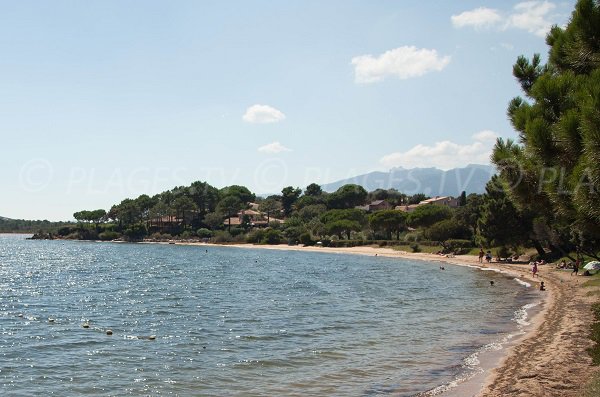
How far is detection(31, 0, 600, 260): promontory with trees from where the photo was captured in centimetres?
1296

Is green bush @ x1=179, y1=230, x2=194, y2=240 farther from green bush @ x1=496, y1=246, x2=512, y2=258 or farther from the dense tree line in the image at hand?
the dense tree line

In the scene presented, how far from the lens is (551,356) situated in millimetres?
18484

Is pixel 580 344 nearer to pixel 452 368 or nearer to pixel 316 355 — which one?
pixel 452 368

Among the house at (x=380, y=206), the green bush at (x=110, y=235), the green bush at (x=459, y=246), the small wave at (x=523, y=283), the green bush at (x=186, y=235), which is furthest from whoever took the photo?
the green bush at (x=110, y=235)

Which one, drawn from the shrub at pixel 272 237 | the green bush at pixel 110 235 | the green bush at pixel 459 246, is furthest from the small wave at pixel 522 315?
the green bush at pixel 110 235

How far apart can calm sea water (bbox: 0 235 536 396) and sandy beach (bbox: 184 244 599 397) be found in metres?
1.39

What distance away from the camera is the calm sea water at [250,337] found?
17359 millimetres

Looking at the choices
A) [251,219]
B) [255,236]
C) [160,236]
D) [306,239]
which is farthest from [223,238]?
[306,239]

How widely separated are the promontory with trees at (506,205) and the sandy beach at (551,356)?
3851 mm

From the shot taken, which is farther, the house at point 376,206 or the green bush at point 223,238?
the house at point 376,206

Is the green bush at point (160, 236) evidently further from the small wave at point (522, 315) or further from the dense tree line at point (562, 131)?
the dense tree line at point (562, 131)

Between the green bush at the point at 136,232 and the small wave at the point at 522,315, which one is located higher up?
the green bush at the point at 136,232

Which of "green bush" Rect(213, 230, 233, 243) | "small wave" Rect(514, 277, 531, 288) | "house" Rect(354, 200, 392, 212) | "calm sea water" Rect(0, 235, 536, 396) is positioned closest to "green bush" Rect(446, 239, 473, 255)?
"small wave" Rect(514, 277, 531, 288)

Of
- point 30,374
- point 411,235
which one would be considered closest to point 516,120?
point 30,374
